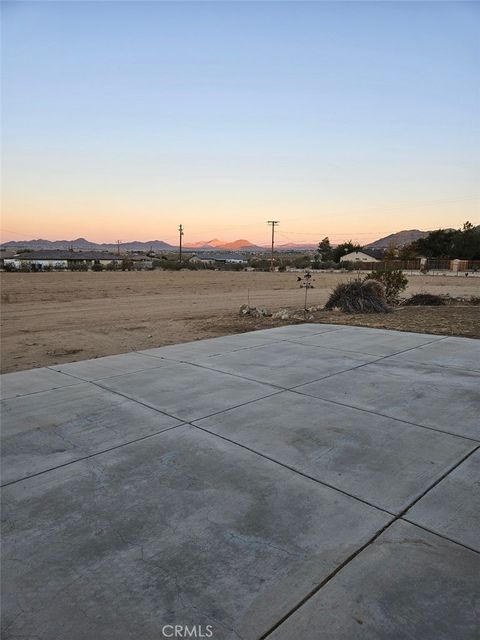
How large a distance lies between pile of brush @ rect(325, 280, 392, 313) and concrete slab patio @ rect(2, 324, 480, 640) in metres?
7.91

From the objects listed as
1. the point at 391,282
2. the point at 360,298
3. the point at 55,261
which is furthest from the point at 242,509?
the point at 55,261

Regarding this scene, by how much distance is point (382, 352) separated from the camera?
719 cm

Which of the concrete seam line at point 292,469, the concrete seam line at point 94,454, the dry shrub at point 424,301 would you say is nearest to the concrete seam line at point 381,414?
the concrete seam line at point 292,469

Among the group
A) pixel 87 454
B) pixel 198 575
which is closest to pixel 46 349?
pixel 87 454

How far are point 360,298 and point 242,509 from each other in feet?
37.7

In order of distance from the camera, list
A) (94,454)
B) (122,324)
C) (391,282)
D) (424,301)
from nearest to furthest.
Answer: (94,454)
(122,324)
(424,301)
(391,282)

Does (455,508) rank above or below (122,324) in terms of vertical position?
above

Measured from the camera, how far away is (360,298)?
1363 cm

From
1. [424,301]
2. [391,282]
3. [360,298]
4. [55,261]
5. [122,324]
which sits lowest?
[122,324]

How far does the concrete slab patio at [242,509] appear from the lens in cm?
207

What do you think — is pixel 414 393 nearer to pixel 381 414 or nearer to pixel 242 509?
pixel 381 414

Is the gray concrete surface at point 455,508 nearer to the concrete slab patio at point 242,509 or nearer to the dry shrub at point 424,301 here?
the concrete slab patio at point 242,509

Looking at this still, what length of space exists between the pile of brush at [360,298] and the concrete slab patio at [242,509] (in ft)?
25.9

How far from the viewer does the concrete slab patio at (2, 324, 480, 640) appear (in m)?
2.07
